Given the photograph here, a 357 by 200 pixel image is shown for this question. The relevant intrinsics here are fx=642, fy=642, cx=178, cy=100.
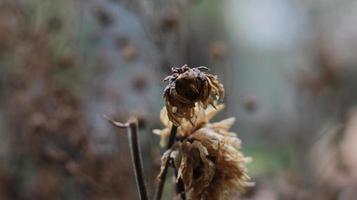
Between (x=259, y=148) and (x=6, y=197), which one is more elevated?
(x=259, y=148)

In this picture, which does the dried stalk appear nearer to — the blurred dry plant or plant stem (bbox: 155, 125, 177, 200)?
plant stem (bbox: 155, 125, 177, 200)

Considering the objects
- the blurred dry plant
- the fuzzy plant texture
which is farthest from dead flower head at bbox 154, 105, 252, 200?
the blurred dry plant

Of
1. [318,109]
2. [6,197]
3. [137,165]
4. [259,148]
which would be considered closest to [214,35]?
[259,148]

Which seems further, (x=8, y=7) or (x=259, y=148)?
(x=259, y=148)

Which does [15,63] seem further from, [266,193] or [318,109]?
[318,109]

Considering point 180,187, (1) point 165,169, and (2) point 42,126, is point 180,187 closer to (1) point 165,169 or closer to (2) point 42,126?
(1) point 165,169

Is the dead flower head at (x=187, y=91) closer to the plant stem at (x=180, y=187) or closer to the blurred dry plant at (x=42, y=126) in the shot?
the plant stem at (x=180, y=187)

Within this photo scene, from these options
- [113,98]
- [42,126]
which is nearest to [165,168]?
[42,126]

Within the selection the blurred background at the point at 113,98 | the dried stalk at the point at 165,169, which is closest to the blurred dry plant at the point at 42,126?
the blurred background at the point at 113,98
